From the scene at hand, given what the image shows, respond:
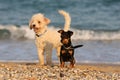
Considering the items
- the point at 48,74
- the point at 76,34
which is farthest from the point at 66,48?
the point at 76,34

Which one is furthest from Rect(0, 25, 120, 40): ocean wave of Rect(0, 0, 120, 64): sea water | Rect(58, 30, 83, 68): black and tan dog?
Rect(58, 30, 83, 68): black and tan dog

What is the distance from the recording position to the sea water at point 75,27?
513 inches

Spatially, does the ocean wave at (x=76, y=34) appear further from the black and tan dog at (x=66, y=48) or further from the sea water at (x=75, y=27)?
the black and tan dog at (x=66, y=48)

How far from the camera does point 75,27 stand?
18.5 metres

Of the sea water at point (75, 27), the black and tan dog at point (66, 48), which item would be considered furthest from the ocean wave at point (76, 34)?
the black and tan dog at point (66, 48)

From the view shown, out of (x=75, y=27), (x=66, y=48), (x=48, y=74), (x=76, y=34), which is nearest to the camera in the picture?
(x=48, y=74)

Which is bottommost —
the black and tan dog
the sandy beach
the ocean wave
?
the sandy beach

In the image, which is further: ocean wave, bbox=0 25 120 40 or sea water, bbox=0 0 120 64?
ocean wave, bbox=0 25 120 40

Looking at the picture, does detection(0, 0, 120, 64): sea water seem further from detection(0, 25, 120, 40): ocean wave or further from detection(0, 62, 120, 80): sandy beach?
detection(0, 62, 120, 80): sandy beach

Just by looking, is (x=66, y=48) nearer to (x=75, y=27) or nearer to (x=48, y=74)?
(x=48, y=74)

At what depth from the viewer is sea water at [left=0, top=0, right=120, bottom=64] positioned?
13030mm

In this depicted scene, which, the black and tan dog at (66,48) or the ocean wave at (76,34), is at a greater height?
the ocean wave at (76,34)

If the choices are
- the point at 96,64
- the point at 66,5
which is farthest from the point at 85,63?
the point at 66,5

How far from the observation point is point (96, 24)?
1888 centimetres
